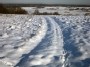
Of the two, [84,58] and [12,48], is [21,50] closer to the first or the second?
[12,48]

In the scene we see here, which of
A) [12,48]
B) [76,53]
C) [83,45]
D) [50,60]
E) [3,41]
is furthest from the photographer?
[3,41]

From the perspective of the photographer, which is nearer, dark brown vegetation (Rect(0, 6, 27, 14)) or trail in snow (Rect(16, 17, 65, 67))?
trail in snow (Rect(16, 17, 65, 67))

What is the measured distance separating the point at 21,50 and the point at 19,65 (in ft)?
5.71

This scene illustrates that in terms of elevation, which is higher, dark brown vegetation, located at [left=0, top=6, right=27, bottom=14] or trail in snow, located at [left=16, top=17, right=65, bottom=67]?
dark brown vegetation, located at [left=0, top=6, right=27, bottom=14]

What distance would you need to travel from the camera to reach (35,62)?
5.98 m

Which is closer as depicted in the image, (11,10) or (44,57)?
(44,57)

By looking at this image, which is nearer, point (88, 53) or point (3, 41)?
point (88, 53)

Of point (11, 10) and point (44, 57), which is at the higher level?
point (11, 10)

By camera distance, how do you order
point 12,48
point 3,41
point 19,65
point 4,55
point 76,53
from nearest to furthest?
point 19,65 < point 4,55 < point 76,53 < point 12,48 < point 3,41

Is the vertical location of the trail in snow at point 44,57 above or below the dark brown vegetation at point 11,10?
below

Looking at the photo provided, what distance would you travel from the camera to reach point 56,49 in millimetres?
7633

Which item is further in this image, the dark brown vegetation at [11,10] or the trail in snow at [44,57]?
the dark brown vegetation at [11,10]

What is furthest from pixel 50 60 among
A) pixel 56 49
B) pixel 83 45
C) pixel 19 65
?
pixel 83 45

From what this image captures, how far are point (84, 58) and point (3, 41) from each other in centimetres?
395
